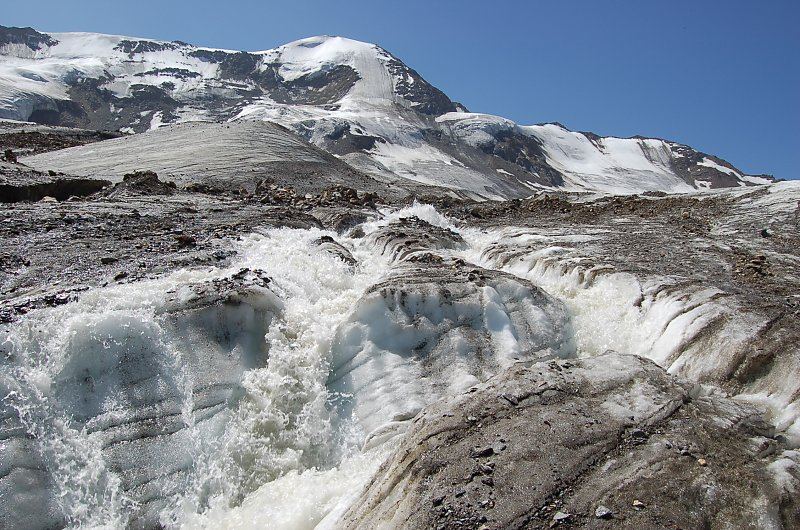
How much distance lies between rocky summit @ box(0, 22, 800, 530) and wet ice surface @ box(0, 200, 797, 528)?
1.2 inches

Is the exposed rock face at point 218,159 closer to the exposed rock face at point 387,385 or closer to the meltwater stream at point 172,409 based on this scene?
the exposed rock face at point 387,385

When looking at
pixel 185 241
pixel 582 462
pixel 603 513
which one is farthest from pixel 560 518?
pixel 185 241

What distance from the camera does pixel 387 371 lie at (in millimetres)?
7699

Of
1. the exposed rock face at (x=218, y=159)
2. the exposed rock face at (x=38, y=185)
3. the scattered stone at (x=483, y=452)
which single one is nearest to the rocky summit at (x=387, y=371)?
the scattered stone at (x=483, y=452)

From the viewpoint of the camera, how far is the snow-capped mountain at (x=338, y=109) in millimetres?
A: 78875

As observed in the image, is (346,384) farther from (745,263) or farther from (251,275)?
(745,263)

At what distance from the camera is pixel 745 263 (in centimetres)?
1104

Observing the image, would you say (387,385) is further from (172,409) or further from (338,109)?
(338,109)

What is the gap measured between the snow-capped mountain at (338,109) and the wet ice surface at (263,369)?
45.0 meters

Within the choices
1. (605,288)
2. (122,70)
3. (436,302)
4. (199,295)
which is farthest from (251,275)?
(122,70)

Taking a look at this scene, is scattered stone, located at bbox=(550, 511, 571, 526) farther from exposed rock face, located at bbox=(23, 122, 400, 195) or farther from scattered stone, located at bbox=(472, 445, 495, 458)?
exposed rock face, located at bbox=(23, 122, 400, 195)

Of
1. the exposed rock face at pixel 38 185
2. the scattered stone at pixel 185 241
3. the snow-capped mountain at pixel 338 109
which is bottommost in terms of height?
the scattered stone at pixel 185 241

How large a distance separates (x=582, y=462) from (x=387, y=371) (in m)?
3.55

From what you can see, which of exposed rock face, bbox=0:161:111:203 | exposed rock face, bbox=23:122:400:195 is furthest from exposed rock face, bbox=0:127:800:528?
exposed rock face, bbox=23:122:400:195
